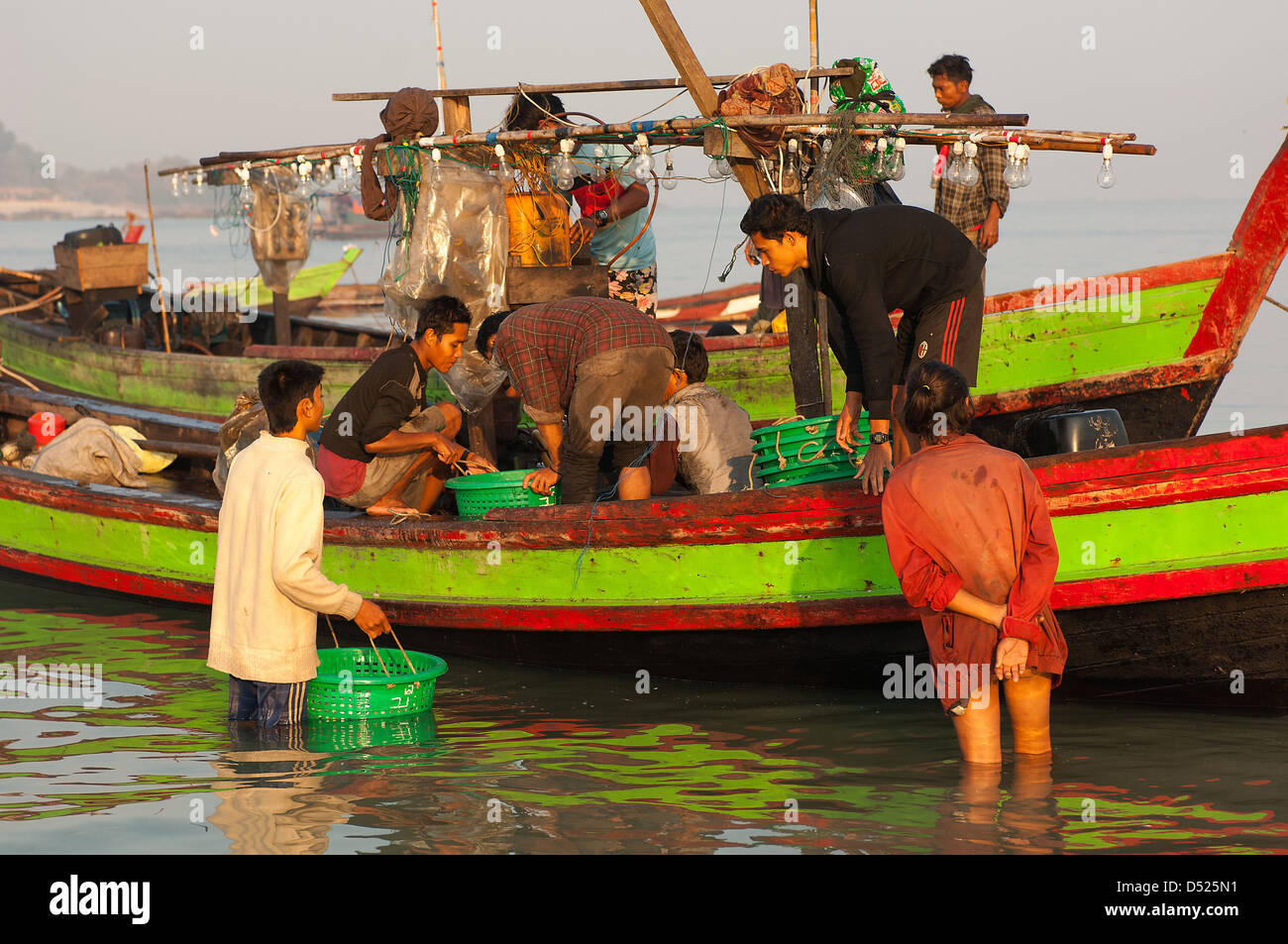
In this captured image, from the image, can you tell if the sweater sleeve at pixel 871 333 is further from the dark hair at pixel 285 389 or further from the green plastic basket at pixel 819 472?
the dark hair at pixel 285 389

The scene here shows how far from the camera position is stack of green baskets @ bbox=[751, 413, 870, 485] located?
19.8 feet

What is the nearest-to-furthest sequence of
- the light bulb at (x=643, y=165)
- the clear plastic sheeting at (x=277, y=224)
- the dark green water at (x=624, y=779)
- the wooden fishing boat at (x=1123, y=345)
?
the dark green water at (x=624, y=779)
the light bulb at (x=643, y=165)
the wooden fishing boat at (x=1123, y=345)
the clear plastic sheeting at (x=277, y=224)

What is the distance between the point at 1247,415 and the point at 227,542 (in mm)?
14260

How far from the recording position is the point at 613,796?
5043 millimetres

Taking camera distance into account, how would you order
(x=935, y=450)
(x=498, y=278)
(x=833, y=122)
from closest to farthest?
(x=935, y=450) < (x=833, y=122) < (x=498, y=278)

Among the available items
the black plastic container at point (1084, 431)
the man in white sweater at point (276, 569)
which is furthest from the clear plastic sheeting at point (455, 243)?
the black plastic container at point (1084, 431)

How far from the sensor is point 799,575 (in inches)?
236

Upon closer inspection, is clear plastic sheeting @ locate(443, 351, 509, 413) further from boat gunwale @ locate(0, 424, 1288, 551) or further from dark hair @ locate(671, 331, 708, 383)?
dark hair @ locate(671, 331, 708, 383)

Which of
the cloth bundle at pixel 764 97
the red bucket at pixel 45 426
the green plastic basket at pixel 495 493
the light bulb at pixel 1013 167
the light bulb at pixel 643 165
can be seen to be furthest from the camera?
the red bucket at pixel 45 426

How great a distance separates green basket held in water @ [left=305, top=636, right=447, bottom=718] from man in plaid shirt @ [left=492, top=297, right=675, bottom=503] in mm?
1267

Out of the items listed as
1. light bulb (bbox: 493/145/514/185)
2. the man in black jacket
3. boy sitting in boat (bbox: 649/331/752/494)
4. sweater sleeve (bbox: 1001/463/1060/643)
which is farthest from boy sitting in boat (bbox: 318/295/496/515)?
sweater sleeve (bbox: 1001/463/1060/643)

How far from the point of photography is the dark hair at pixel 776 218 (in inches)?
212

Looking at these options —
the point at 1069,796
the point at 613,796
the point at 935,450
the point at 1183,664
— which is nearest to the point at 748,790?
the point at 613,796

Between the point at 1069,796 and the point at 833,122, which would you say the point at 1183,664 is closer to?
the point at 1069,796
